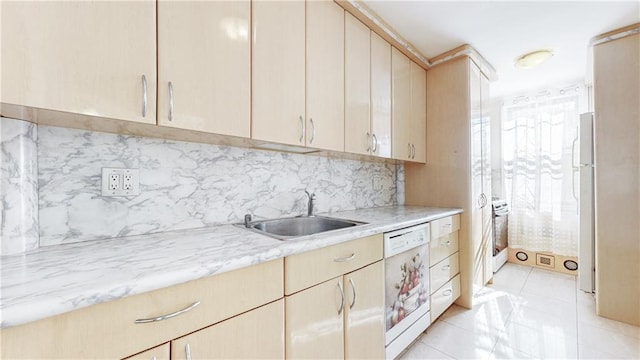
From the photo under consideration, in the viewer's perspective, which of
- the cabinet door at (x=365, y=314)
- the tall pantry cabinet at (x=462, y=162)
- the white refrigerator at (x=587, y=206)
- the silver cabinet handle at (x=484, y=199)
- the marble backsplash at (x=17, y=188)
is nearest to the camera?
the marble backsplash at (x=17, y=188)

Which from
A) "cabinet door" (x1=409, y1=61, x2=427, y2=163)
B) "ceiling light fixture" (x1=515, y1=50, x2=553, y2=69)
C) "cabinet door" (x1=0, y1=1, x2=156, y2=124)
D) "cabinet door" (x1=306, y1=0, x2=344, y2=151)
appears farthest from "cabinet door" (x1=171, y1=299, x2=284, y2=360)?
"ceiling light fixture" (x1=515, y1=50, x2=553, y2=69)

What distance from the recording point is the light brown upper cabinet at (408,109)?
6.72 feet

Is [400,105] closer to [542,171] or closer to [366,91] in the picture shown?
[366,91]

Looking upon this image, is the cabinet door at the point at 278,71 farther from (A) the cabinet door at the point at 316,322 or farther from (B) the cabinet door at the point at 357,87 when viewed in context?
(A) the cabinet door at the point at 316,322

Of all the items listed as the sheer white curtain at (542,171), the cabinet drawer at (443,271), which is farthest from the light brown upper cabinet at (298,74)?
the sheer white curtain at (542,171)

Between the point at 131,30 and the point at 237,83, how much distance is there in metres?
0.40

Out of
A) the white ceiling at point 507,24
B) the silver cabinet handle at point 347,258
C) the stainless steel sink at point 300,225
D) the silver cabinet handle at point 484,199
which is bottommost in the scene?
the silver cabinet handle at point 347,258

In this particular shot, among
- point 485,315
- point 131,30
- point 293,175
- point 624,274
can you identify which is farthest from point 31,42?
point 624,274

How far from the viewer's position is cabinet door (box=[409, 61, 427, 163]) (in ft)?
7.42

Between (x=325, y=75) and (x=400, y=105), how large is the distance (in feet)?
2.94

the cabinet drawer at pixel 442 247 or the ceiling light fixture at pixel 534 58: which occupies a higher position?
the ceiling light fixture at pixel 534 58

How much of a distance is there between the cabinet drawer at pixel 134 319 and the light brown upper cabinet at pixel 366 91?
42.6 inches

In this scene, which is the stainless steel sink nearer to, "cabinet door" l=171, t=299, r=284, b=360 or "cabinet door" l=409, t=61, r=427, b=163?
"cabinet door" l=171, t=299, r=284, b=360

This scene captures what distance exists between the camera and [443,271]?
1.94 m
